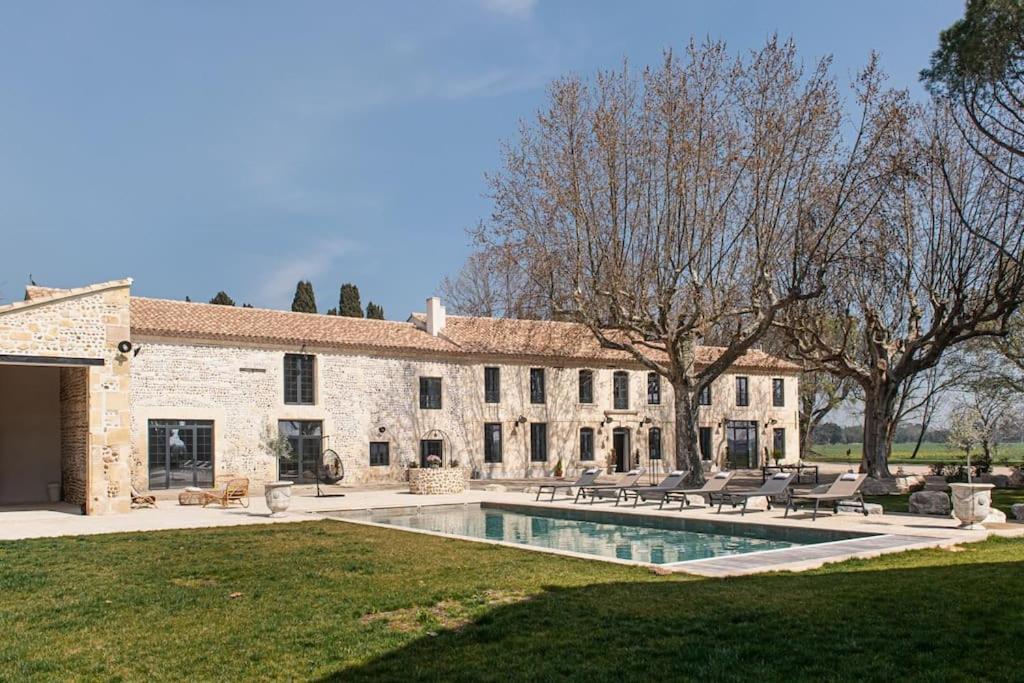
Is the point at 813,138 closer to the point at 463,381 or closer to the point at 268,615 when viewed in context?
the point at 463,381

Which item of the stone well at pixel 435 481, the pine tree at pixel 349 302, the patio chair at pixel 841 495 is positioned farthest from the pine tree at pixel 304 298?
the patio chair at pixel 841 495

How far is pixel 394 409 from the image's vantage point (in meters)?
28.1

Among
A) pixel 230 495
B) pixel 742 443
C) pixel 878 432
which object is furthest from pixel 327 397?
pixel 742 443

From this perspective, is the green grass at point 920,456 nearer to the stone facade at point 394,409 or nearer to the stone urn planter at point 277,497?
the stone facade at point 394,409

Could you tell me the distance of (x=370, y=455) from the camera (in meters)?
27.4

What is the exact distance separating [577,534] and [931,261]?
1352cm

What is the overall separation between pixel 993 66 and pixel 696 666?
16475 millimetres

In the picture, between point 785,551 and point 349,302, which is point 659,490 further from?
point 349,302

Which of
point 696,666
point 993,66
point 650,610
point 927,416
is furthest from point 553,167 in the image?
point 927,416

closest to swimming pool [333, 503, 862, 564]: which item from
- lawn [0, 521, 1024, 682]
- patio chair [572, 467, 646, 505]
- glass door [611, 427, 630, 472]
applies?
patio chair [572, 467, 646, 505]

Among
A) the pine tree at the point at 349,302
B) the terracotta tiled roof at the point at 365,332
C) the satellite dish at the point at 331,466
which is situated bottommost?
the satellite dish at the point at 331,466

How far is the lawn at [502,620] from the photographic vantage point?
545 cm

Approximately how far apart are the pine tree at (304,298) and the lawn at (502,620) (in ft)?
128

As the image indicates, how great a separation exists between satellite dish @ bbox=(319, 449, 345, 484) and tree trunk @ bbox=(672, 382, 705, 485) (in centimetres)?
921
